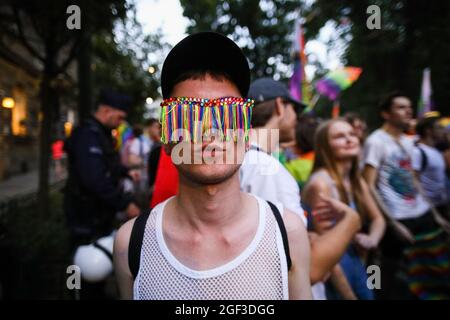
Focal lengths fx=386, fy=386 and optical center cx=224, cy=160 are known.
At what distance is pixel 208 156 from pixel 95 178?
2356 millimetres

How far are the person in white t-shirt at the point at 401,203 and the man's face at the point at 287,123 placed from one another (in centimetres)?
187

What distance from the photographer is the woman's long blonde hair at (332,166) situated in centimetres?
277

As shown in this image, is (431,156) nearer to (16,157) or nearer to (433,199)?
(433,199)

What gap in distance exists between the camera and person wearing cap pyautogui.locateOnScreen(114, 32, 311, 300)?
1.30 meters

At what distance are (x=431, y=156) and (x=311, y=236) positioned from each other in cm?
335

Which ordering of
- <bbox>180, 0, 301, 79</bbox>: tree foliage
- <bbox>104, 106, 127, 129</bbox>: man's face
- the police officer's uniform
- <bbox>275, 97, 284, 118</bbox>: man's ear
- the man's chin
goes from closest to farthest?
the man's chin < <bbox>275, 97, 284, 118</bbox>: man's ear < the police officer's uniform < <bbox>104, 106, 127, 129</bbox>: man's face < <bbox>180, 0, 301, 79</bbox>: tree foliage

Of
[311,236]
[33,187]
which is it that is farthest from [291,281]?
[33,187]

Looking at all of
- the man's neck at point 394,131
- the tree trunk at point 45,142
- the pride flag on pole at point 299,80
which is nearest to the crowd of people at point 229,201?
the man's neck at point 394,131

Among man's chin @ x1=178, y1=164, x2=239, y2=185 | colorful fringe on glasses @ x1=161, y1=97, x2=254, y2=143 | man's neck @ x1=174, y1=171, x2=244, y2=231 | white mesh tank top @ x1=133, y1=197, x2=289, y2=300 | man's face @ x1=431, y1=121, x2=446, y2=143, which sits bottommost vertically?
white mesh tank top @ x1=133, y1=197, x2=289, y2=300

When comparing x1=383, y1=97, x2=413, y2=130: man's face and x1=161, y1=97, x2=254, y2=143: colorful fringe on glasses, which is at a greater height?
x1=383, y1=97, x2=413, y2=130: man's face

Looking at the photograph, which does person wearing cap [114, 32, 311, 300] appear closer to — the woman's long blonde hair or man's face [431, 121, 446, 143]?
the woman's long blonde hair

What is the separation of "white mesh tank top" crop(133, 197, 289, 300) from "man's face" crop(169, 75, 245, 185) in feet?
0.83

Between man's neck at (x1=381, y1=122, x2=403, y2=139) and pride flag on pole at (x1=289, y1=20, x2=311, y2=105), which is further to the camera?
pride flag on pole at (x1=289, y1=20, x2=311, y2=105)

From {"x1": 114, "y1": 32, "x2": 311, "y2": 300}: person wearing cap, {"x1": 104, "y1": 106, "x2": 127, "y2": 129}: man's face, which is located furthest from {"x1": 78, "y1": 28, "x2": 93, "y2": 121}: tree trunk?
{"x1": 114, "y1": 32, "x2": 311, "y2": 300}: person wearing cap
